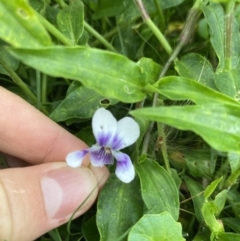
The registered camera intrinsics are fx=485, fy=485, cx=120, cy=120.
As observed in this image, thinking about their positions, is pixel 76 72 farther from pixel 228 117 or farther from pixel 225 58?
pixel 225 58

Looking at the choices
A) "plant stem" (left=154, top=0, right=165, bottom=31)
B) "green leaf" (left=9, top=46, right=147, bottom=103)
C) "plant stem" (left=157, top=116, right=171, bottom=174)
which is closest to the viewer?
"green leaf" (left=9, top=46, right=147, bottom=103)

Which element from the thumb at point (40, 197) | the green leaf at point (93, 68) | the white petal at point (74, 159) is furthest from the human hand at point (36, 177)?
the green leaf at point (93, 68)

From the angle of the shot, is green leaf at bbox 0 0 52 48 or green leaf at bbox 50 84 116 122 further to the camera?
green leaf at bbox 50 84 116 122

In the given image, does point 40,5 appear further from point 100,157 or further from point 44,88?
point 100,157

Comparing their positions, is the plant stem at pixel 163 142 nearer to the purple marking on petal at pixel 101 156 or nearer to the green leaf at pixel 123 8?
the purple marking on petal at pixel 101 156

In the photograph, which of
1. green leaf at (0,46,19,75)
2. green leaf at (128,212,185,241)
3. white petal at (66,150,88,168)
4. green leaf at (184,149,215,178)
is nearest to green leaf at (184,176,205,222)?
green leaf at (184,149,215,178)

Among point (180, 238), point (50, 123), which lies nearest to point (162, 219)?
point (180, 238)

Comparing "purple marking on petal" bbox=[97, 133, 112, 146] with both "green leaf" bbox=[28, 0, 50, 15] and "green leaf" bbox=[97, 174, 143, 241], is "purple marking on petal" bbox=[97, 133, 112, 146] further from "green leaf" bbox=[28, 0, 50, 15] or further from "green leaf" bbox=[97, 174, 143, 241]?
"green leaf" bbox=[28, 0, 50, 15]
